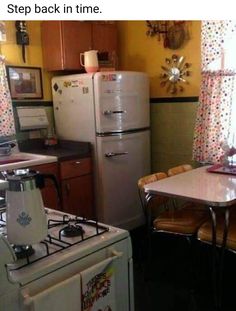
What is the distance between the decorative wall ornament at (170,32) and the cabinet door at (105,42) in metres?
0.41

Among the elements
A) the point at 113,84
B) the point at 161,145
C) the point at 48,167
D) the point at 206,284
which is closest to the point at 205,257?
the point at 206,284

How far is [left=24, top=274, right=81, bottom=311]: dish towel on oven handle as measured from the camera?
0.93m

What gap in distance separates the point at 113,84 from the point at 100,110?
28cm

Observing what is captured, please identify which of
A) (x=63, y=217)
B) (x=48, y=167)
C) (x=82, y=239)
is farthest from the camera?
(x=48, y=167)

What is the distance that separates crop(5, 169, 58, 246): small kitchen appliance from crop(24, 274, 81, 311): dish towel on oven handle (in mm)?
155

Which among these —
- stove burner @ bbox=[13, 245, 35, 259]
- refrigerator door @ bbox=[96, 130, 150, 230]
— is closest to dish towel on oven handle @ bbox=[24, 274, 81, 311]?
stove burner @ bbox=[13, 245, 35, 259]

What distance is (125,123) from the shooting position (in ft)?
10.9

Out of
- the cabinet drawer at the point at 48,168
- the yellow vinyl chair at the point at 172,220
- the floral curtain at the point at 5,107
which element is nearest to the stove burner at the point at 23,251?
the yellow vinyl chair at the point at 172,220

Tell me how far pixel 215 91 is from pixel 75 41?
4.80 feet

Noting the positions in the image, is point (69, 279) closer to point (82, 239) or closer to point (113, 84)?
point (82, 239)

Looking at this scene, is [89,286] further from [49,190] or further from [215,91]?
[215,91]

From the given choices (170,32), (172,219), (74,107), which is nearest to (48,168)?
(74,107)

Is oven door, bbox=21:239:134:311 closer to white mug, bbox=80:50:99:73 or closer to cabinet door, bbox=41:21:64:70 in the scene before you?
white mug, bbox=80:50:99:73

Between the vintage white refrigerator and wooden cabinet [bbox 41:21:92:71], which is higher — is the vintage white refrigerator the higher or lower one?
the lower one
